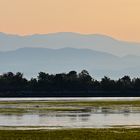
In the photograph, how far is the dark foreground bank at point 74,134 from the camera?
157 ft

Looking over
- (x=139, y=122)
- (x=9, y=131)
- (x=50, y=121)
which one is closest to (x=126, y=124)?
(x=139, y=122)

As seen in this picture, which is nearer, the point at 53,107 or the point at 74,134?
the point at 74,134

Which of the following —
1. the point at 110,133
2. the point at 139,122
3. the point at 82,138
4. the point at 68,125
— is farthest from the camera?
the point at 139,122

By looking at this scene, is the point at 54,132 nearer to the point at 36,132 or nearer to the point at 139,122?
the point at 36,132

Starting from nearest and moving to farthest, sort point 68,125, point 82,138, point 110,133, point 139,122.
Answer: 1. point 82,138
2. point 110,133
3. point 68,125
4. point 139,122

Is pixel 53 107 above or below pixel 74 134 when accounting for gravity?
above

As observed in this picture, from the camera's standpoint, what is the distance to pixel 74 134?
50.3m

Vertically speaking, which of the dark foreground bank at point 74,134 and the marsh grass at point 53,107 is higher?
the marsh grass at point 53,107

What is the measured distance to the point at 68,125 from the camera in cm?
6041

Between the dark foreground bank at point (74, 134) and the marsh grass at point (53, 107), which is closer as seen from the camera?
the dark foreground bank at point (74, 134)

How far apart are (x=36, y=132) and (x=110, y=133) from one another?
19.3 feet

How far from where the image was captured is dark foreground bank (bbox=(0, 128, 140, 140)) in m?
47.8

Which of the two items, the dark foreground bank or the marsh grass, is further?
the marsh grass

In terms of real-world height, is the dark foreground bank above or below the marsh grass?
below
